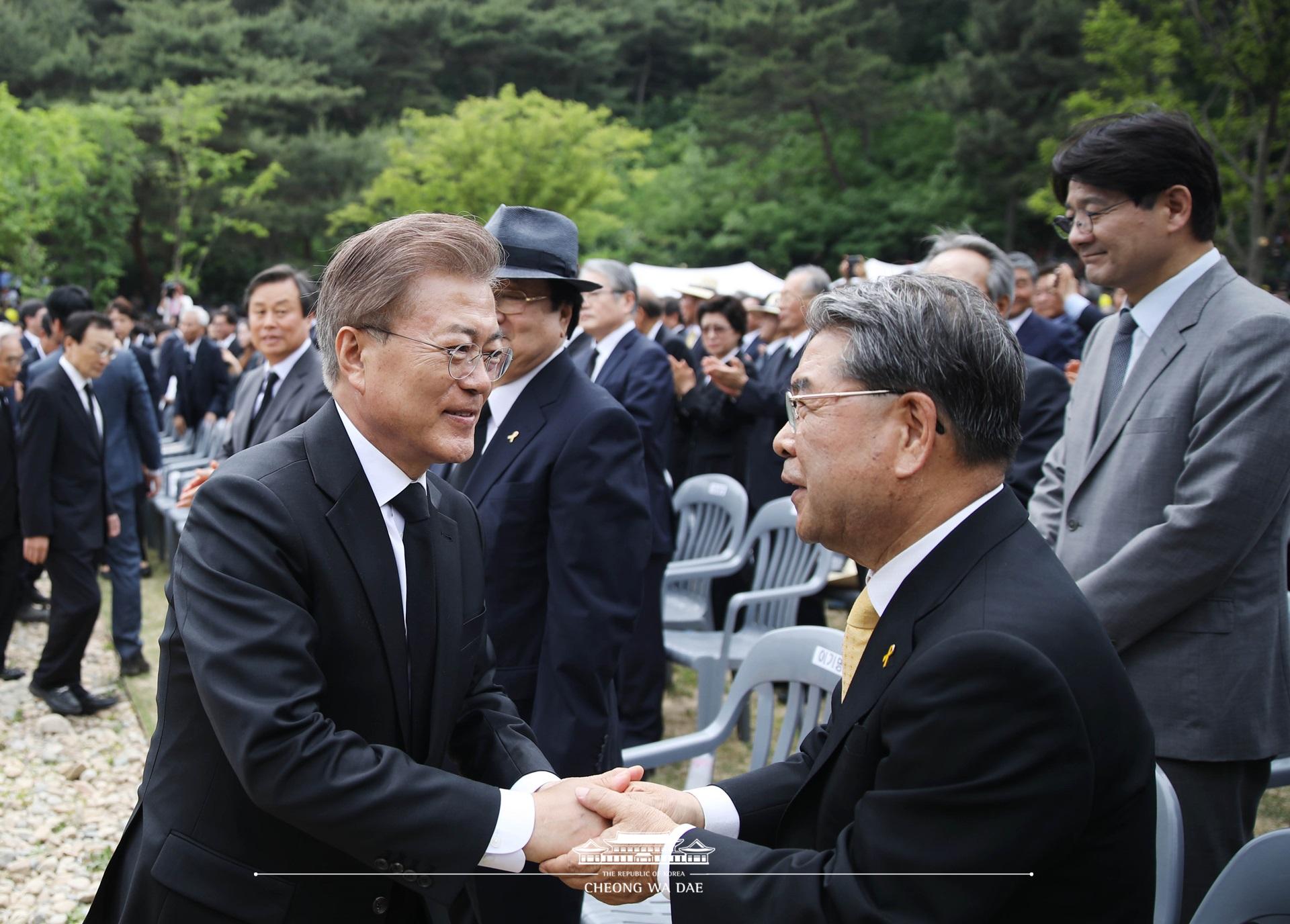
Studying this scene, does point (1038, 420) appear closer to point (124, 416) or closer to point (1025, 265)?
point (1025, 265)

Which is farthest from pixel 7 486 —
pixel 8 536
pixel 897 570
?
pixel 897 570

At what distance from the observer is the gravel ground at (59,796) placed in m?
4.11

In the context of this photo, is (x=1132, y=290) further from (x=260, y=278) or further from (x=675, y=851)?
(x=260, y=278)

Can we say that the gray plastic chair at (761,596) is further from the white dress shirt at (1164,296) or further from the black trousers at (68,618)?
the black trousers at (68,618)

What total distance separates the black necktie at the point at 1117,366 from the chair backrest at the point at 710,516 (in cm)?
287

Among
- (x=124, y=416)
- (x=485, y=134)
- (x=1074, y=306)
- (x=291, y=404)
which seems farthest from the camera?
(x=485, y=134)

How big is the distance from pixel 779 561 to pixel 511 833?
150 inches

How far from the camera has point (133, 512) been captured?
7.14 meters

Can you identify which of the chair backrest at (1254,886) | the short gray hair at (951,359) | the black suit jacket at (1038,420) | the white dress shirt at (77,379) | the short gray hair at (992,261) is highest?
the short gray hair at (951,359)

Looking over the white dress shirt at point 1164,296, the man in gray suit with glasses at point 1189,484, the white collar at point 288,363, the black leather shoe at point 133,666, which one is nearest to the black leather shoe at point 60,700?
the black leather shoe at point 133,666

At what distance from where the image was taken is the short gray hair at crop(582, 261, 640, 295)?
572 cm

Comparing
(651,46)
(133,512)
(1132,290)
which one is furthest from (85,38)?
(1132,290)

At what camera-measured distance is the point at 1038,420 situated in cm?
441

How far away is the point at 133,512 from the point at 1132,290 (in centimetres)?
633
